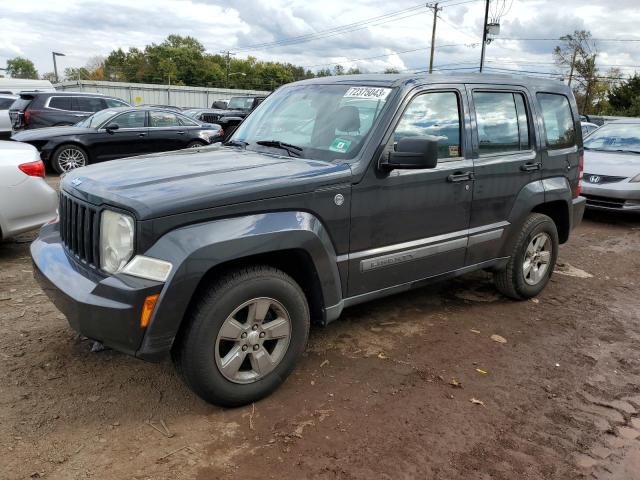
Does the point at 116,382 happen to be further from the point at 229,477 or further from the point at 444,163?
the point at 444,163

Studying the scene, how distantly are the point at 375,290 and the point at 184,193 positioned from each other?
59.4 inches

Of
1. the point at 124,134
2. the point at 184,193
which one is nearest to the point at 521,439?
the point at 184,193

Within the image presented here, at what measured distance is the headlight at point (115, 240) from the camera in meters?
2.66

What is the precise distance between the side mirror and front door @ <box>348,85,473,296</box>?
5.9 inches

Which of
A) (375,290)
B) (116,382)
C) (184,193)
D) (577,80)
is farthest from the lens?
(577,80)

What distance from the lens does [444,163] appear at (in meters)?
3.86

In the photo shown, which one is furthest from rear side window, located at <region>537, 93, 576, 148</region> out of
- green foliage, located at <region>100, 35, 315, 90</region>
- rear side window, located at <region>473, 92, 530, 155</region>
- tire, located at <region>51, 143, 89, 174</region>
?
green foliage, located at <region>100, 35, 315, 90</region>

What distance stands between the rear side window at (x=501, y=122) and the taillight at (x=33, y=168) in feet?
13.8

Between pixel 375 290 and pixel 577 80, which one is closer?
pixel 375 290

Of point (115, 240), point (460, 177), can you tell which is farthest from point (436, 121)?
point (115, 240)

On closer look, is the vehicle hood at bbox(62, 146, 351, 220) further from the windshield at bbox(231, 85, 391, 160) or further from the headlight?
the windshield at bbox(231, 85, 391, 160)

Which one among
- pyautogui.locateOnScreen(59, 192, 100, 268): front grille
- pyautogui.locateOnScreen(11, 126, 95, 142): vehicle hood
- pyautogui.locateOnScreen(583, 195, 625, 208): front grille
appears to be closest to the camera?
pyautogui.locateOnScreen(59, 192, 100, 268): front grille

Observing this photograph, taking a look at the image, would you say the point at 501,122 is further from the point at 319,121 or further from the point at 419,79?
the point at 319,121

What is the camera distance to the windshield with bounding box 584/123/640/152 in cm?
923
